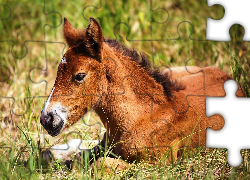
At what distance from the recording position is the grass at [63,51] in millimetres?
4113

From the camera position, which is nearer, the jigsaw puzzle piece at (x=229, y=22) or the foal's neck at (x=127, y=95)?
the jigsaw puzzle piece at (x=229, y=22)

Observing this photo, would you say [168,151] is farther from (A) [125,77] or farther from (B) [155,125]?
(A) [125,77]

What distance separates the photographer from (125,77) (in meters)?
4.25

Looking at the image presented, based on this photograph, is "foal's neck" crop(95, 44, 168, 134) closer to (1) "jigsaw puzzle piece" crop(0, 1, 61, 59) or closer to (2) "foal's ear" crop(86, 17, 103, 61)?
(2) "foal's ear" crop(86, 17, 103, 61)

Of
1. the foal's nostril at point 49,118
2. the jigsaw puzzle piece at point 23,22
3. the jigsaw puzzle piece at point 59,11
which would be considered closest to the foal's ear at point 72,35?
the foal's nostril at point 49,118

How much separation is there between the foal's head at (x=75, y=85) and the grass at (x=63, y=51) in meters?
0.29

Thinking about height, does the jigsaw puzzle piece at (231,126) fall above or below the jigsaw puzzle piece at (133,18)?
below

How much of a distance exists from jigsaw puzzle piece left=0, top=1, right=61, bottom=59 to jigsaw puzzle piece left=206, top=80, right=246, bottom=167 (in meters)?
5.11

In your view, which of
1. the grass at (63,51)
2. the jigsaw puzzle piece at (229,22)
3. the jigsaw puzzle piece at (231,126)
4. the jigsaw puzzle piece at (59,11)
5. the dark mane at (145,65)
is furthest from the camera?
the jigsaw puzzle piece at (59,11)

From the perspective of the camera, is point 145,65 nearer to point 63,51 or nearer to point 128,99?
point 128,99

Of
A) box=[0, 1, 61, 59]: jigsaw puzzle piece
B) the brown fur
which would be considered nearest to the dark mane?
the brown fur

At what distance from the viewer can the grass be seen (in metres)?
4.11

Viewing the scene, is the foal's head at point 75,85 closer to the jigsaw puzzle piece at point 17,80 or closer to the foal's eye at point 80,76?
the foal's eye at point 80,76

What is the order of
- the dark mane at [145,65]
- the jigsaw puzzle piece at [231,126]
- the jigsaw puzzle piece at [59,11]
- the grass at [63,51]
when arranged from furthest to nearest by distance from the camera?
1. the jigsaw puzzle piece at [59,11]
2. the dark mane at [145,65]
3. the grass at [63,51]
4. the jigsaw puzzle piece at [231,126]
